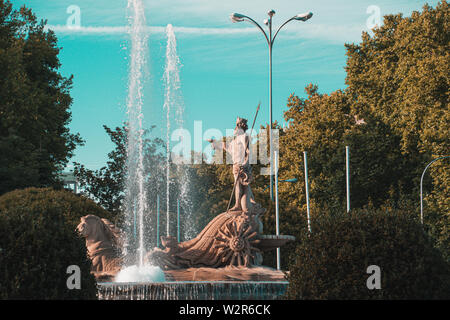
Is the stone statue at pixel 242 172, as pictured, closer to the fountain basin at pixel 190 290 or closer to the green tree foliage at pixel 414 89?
the fountain basin at pixel 190 290

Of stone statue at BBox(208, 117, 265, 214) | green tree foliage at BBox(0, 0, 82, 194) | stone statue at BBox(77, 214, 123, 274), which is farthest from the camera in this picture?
green tree foliage at BBox(0, 0, 82, 194)

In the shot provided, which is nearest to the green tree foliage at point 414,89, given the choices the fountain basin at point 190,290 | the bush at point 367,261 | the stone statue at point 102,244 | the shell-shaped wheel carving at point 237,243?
the shell-shaped wheel carving at point 237,243

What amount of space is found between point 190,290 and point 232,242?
455 centimetres

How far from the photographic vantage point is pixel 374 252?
10375 mm

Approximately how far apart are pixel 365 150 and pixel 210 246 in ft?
69.8

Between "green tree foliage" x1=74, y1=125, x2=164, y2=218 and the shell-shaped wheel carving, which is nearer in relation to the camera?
the shell-shaped wheel carving

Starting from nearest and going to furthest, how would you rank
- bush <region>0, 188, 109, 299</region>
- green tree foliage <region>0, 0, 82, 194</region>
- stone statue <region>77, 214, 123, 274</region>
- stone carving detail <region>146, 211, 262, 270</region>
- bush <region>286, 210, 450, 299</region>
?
bush <region>0, 188, 109, 299</region>, bush <region>286, 210, 450, 299</region>, stone statue <region>77, 214, 123, 274</region>, stone carving detail <region>146, 211, 262, 270</region>, green tree foliage <region>0, 0, 82, 194</region>

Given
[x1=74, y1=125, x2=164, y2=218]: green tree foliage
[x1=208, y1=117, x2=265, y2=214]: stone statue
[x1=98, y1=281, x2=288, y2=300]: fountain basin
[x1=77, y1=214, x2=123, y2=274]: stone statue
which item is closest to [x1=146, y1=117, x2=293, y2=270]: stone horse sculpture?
[x1=208, y1=117, x2=265, y2=214]: stone statue

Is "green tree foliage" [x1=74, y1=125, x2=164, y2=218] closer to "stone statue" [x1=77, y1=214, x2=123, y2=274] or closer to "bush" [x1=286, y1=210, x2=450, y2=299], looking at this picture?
"stone statue" [x1=77, y1=214, x2=123, y2=274]

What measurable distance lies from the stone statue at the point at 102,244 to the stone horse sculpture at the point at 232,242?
43.0 inches

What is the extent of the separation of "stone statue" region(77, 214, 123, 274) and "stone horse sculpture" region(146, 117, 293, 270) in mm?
1093

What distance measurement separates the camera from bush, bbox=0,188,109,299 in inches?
376

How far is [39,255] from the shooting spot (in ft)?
31.9

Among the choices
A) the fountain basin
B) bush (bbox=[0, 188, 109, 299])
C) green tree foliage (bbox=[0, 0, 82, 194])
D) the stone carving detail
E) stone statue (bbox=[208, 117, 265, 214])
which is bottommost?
the fountain basin
